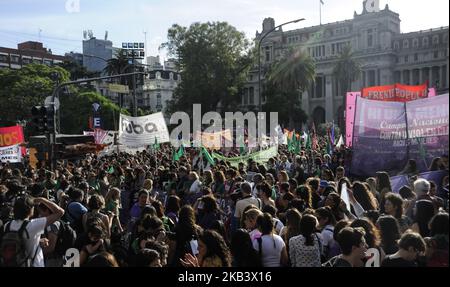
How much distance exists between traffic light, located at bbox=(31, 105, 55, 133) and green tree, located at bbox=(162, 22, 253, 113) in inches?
1587

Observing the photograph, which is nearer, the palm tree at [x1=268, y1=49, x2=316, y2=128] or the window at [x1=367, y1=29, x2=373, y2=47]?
the palm tree at [x1=268, y1=49, x2=316, y2=128]

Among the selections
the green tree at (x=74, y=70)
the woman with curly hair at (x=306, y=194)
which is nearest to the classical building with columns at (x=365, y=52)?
the green tree at (x=74, y=70)

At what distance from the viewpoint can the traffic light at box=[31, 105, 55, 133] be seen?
13.6m

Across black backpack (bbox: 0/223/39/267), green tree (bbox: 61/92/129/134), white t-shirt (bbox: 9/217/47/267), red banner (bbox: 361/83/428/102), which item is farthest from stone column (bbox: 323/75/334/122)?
black backpack (bbox: 0/223/39/267)

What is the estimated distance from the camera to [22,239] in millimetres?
4586

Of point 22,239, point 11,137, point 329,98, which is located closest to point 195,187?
point 22,239

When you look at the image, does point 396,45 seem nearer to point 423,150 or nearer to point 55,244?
point 423,150

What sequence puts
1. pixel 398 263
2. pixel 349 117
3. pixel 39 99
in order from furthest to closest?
pixel 39 99 < pixel 349 117 < pixel 398 263

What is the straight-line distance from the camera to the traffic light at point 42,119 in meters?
13.6

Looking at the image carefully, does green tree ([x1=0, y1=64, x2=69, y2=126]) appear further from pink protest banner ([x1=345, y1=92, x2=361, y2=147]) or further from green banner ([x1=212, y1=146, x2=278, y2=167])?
pink protest banner ([x1=345, y1=92, x2=361, y2=147])

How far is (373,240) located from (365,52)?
2577 inches

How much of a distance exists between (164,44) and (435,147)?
53306mm

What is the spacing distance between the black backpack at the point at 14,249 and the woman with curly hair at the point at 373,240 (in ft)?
10.2

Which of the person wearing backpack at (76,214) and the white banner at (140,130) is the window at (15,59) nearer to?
the white banner at (140,130)
